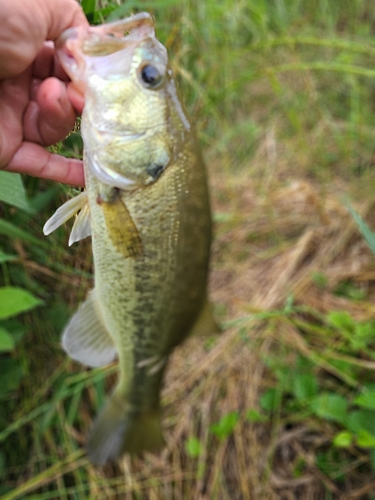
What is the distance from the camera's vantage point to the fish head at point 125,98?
0.96m

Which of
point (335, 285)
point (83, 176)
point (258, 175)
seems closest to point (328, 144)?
point (258, 175)

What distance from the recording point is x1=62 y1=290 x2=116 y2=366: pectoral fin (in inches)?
51.4

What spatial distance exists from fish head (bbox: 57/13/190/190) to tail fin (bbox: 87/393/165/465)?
0.90m

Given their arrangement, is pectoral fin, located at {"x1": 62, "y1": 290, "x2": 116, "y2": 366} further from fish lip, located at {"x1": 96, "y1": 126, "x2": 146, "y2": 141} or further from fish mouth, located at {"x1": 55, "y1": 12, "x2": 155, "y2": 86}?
fish mouth, located at {"x1": 55, "y1": 12, "x2": 155, "y2": 86}

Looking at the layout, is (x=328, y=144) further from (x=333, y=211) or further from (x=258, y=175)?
(x=333, y=211)

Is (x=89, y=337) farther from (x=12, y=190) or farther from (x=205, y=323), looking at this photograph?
(x=12, y=190)

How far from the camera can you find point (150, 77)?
3.31 feet

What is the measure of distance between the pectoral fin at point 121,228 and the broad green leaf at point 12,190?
215mm

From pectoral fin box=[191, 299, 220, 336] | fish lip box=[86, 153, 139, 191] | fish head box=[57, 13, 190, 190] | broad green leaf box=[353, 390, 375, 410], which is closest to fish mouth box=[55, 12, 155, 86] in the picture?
fish head box=[57, 13, 190, 190]

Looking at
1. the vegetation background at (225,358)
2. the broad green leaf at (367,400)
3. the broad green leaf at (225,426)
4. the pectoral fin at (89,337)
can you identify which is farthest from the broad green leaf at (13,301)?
the broad green leaf at (367,400)

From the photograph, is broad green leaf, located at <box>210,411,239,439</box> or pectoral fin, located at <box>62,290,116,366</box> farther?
broad green leaf, located at <box>210,411,239,439</box>

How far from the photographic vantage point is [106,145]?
101 centimetres

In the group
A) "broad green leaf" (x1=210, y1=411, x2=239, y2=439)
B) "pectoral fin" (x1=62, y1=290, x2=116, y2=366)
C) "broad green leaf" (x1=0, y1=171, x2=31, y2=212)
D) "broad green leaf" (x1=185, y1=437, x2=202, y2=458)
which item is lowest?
"broad green leaf" (x1=185, y1=437, x2=202, y2=458)

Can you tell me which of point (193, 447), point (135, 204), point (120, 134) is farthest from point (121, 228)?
point (193, 447)
